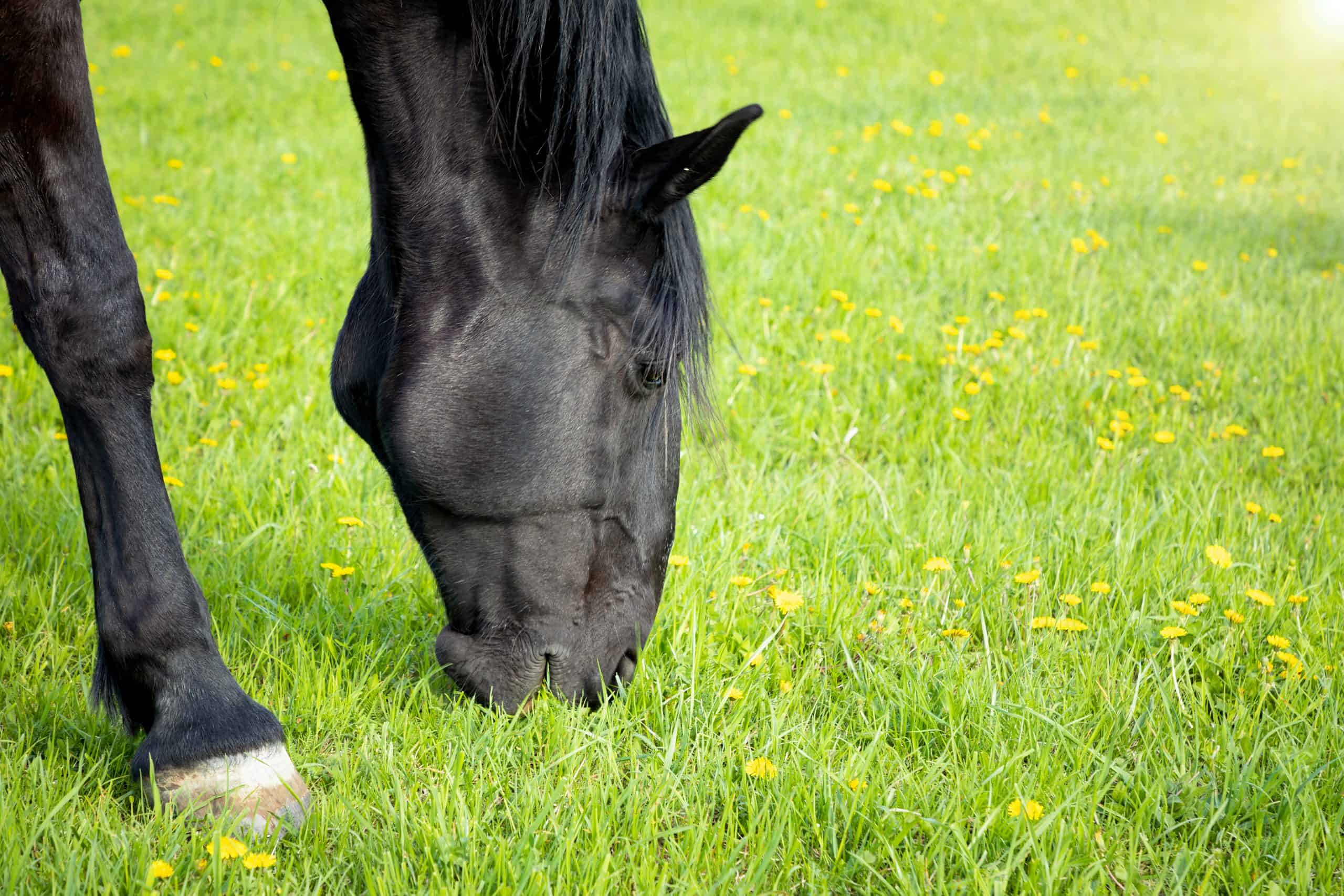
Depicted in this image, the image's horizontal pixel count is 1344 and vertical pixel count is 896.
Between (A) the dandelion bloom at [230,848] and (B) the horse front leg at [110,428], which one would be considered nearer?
(A) the dandelion bloom at [230,848]

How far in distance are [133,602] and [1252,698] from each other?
2.26 metres

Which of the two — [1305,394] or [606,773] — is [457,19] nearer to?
[606,773]

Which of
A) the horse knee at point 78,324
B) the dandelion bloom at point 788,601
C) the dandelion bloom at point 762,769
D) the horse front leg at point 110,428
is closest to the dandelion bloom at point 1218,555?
the dandelion bloom at point 788,601

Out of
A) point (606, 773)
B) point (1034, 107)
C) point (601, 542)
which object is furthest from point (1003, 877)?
point (1034, 107)

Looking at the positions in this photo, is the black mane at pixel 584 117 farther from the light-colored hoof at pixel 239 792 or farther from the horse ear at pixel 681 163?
the light-colored hoof at pixel 239 792

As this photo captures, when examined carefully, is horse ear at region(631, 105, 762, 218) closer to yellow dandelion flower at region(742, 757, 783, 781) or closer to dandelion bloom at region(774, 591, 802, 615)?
dandelion bloom at region(774, 591, 802, 615)

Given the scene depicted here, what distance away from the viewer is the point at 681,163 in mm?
1815

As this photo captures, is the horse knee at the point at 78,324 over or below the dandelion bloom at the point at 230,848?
over

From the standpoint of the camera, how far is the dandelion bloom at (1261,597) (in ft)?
7.65

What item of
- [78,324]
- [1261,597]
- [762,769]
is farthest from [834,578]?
[78,324]

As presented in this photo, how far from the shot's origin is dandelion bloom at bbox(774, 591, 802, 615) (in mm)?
2287

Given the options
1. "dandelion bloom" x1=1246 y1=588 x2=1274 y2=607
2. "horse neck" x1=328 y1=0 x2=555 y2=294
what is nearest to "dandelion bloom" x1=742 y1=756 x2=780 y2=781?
"horse neck" x1=328 y1=0 x2=555 y2=294

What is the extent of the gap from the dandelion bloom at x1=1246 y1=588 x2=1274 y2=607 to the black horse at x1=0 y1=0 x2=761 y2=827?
137 cm

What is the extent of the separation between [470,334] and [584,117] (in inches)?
17.6
